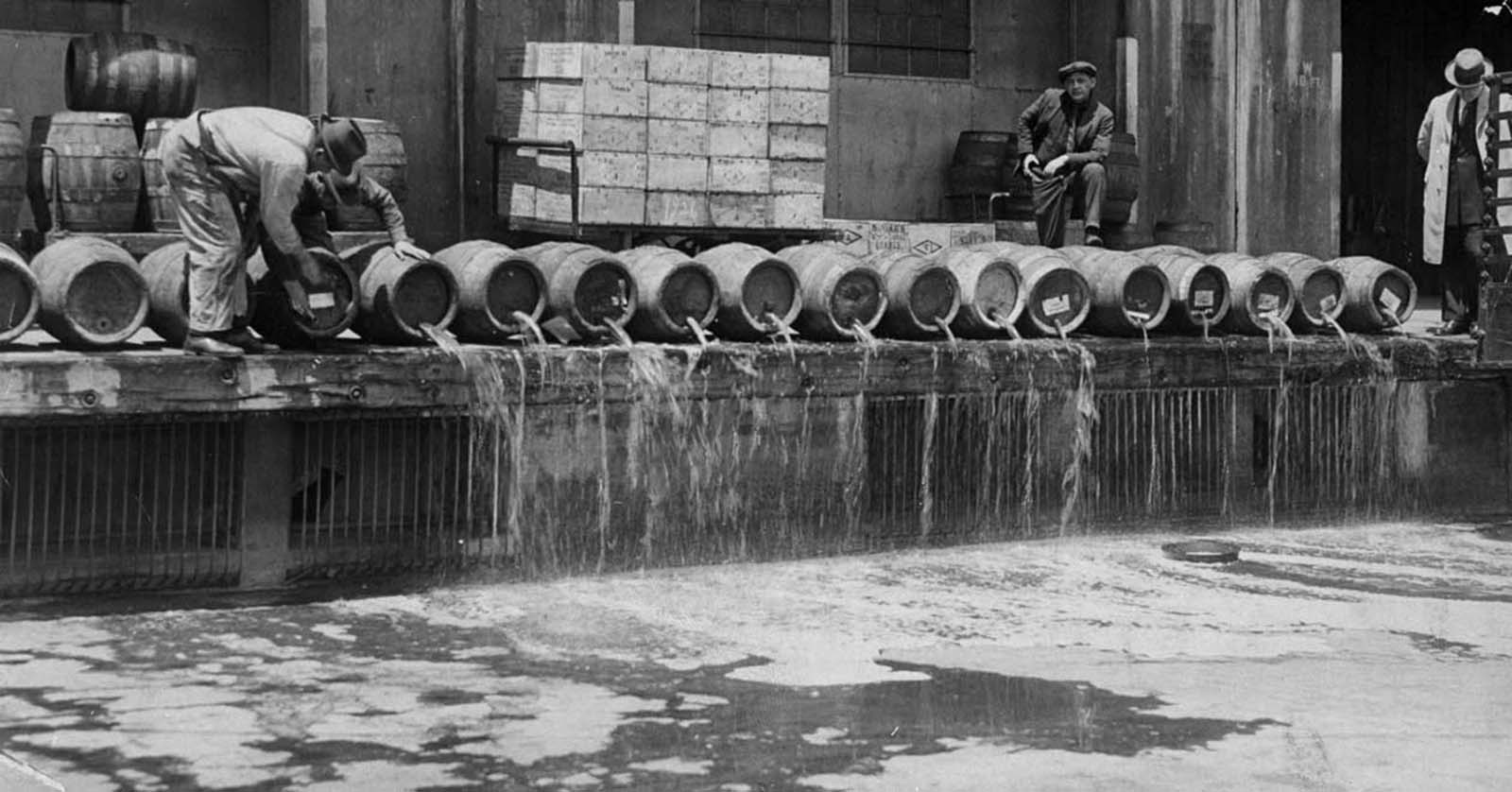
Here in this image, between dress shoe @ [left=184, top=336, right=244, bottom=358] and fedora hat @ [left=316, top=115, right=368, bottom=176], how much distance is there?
108cm

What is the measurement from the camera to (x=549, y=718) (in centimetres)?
852

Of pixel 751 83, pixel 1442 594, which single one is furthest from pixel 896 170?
pixel 1442 594

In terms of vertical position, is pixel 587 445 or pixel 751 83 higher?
pixel 751 83

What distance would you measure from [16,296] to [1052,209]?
25.3 feet

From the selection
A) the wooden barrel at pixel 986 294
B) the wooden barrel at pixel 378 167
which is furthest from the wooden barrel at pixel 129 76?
the wooden barrel at pixel 986 294

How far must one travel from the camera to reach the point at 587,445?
12211 millimetres

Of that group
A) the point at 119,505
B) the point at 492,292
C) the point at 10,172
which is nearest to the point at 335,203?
the point at 492,292

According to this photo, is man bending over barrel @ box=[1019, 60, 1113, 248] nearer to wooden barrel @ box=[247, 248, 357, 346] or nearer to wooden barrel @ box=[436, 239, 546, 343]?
wooden barrel @ box=[436, 239, 546, 343]

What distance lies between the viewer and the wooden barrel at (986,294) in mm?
13648

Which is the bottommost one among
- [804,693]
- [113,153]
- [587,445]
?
[804,693]

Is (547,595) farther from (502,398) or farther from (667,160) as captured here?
(667,160)

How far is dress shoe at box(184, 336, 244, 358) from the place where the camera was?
1097 centimetres

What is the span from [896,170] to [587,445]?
7.95 metres

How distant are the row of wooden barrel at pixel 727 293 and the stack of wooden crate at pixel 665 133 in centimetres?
211
